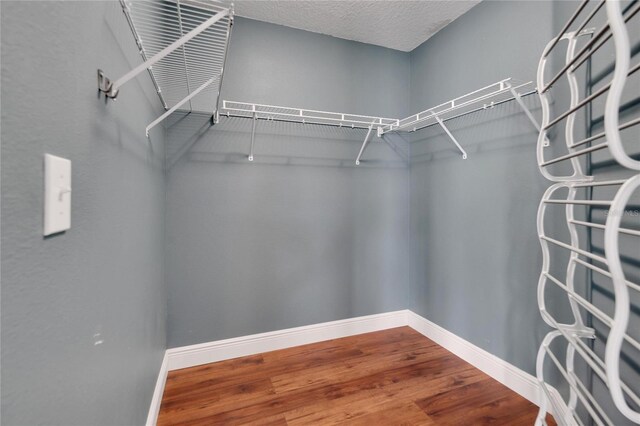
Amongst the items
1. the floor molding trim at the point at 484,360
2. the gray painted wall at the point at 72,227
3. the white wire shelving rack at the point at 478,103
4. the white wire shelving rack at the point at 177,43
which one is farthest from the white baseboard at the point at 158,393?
the white wire shelving rack at the point at 478,103

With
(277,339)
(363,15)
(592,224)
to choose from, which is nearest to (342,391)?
(277,339)

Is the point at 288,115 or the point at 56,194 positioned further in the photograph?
the point at 288,115

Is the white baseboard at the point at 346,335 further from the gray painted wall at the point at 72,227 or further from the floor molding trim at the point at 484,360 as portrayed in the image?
the gray painted wall at the point at 72,227

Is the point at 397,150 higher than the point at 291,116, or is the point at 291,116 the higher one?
the point at 291,116

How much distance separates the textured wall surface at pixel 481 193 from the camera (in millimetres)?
1483

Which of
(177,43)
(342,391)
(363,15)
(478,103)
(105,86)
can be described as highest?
(363,15)

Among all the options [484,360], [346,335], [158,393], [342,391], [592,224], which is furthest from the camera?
[346,335]

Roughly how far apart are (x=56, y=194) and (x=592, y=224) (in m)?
1.32

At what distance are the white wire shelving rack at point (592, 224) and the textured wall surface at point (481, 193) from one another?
0.42ft

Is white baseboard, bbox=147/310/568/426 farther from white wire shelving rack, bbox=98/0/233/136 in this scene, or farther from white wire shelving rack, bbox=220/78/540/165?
white wire shelving rack, bbox=98/0/233/136

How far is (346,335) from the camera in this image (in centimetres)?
214

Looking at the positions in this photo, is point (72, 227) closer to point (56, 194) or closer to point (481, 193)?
point (56, 194)

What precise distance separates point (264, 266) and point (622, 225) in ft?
5.88

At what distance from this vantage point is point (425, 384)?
1595 mm
